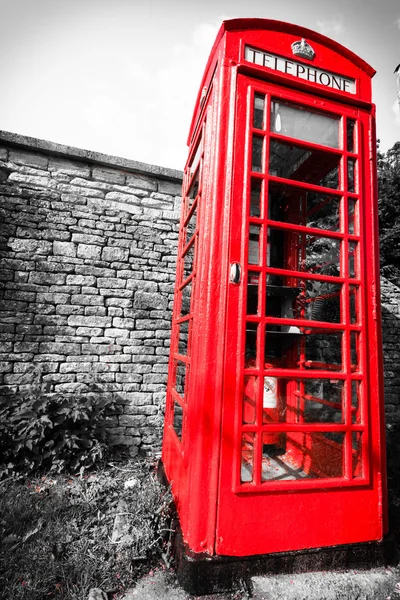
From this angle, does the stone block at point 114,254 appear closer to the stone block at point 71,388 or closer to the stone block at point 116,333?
the stone block at point 116,333

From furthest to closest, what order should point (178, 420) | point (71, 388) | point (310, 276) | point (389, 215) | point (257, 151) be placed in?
point (389, 215) → point (71, 388) → point (178, 420) → point (257, 151) → point (310, 276)

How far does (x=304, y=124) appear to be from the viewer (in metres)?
2.18

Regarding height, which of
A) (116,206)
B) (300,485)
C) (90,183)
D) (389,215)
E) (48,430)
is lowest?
(48,430)

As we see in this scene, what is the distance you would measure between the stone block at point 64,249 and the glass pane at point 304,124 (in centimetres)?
272

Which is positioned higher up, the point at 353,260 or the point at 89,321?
the point at 353,260

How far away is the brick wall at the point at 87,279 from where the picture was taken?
3689mm

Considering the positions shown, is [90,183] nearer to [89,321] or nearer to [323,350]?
[89,321]

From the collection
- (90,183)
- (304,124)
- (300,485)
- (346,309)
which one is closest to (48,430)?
(300,485)

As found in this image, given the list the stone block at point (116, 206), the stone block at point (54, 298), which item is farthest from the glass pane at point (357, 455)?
the stone block at point (116, 206)

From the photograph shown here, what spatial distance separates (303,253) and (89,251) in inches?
100

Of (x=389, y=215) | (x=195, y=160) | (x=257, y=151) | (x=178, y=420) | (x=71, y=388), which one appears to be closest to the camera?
(x=257, y=151)

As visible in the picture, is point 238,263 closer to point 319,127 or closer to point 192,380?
point 192,380

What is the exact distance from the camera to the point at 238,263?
1.89 metres

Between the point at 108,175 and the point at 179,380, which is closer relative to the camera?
the point at 179,380
